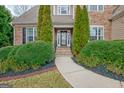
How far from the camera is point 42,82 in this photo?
34.0 feet

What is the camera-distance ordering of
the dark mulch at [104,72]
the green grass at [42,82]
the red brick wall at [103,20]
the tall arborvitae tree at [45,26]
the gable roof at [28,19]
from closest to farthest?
the green grass at [42,82], the dark mulch at [104,72], the tall arborvitae tree at [45,26], the red brick wall at [103,20], the gable roof at [28,19]

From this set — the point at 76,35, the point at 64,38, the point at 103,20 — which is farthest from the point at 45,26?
the point at 64,38

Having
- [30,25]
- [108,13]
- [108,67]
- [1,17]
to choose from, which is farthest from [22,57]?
[1,17]

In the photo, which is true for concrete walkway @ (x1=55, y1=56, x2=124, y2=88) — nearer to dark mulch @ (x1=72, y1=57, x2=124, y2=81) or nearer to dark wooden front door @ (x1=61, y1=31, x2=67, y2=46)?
dark mulch @ (x1=72, y1=57, x2=124, y2=81)

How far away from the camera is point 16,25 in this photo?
22.6 m

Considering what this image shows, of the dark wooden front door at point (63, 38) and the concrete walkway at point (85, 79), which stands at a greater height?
the dark wooden front door at point (63, 38)

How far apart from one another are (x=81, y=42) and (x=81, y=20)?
4.74ft

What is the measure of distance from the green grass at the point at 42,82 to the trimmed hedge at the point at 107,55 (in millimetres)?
1905

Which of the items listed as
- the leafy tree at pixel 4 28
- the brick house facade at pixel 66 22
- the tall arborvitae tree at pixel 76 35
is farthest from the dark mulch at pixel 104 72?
the leafy tree at pixel 4 28

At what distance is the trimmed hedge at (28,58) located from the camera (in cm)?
1270

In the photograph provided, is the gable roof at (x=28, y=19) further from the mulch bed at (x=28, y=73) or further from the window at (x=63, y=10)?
the mulch bed at (x=28, y=73)

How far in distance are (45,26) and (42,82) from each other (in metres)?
7.11
